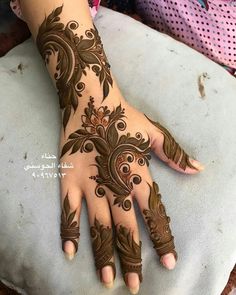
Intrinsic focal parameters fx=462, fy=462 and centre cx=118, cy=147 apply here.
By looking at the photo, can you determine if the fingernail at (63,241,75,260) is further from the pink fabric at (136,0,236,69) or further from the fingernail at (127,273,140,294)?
the pink fabric at (136,0,236,69)

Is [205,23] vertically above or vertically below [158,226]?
above

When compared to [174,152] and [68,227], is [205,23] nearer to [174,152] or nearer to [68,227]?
[174,152]

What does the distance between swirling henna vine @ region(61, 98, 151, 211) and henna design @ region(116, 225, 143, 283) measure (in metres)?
0.04

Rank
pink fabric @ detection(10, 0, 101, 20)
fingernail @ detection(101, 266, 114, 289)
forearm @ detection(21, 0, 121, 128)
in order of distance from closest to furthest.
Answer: fingernail @ detection(101, 266, 114, 289) < forearm @ detection(21, 0, 121, 128) < pink fabric @ detection(10, 0, 101, 20)

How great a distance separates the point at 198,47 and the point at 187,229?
422mm

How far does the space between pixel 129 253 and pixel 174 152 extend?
17cm

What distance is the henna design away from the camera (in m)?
0.64

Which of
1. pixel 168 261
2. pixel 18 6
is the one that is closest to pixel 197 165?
pixel 168 261

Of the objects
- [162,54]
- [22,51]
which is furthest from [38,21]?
[162,54]

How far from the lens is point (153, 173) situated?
2.32 ft

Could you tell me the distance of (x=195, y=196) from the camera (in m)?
0.69

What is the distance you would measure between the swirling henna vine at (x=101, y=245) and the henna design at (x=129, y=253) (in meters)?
0.01

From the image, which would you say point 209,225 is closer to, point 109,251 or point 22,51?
point 109,251

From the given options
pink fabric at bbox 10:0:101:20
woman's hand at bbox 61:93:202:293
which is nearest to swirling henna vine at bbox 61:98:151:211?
woman's hand at bbox 61:93:202:293
